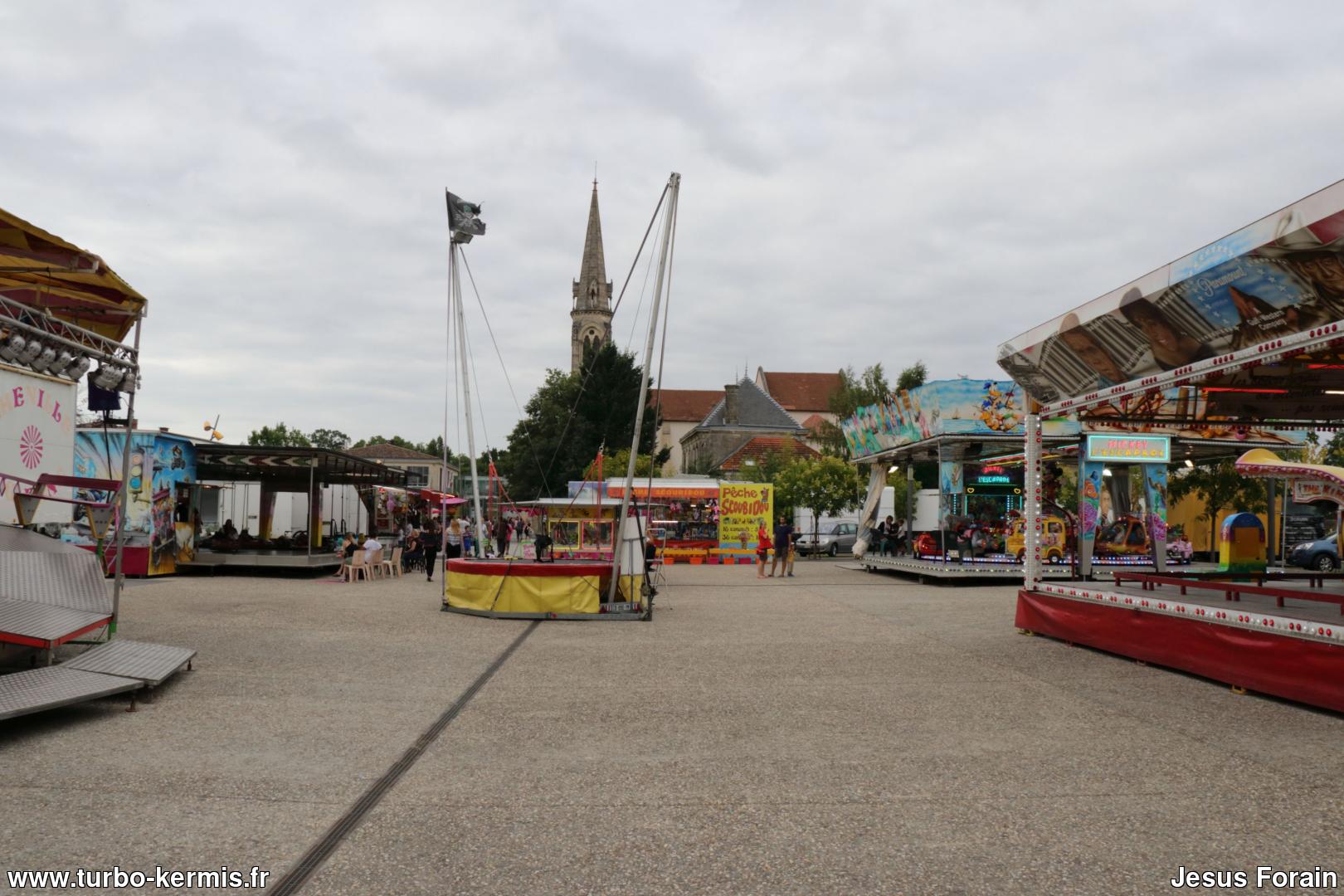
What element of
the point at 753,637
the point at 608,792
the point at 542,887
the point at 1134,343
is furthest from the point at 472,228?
the point at 542,887

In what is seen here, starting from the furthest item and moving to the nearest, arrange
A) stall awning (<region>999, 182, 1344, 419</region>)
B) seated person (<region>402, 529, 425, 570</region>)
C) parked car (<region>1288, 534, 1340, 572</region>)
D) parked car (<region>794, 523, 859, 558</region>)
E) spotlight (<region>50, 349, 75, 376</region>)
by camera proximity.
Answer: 1. parked car (<region>794, 523, 859, 558</region>)
2. parked car (<region>1288, 534, 1340, 572</region>)
3. seated person (<region>402, 529, 425, 570</region>)
4. spotlight (<region>50, 349, 75, 376</region>)
5. stall awning (<region>999, 182, 1344, 419</region>)

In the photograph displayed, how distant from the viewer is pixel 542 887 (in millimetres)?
3977

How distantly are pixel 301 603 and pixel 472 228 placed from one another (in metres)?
7.18

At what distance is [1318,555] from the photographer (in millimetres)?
28203

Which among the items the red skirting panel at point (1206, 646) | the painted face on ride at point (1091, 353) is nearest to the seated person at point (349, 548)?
the red skirting panel at point (1206, 646)

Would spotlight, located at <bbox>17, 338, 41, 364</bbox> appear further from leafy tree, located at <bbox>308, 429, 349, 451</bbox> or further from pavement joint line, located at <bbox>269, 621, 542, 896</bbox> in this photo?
leafy tree, located at <bbox>308, 429, 349, 451</bbox>

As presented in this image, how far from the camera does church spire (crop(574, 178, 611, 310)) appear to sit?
314 feet

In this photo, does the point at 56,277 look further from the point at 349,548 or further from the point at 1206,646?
the point at 349,548

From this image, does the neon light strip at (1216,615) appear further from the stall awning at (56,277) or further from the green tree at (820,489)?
the green tree at (820,489)

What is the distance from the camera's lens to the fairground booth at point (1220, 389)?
7691 mm

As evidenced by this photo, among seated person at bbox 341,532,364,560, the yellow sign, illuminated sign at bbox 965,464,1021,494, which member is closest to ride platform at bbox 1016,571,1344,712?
illuminated sign at bbox 965,464,1021,494

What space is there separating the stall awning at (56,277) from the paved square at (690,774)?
12.9 feet

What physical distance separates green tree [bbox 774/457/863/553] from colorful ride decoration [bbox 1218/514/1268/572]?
18948 millimetres

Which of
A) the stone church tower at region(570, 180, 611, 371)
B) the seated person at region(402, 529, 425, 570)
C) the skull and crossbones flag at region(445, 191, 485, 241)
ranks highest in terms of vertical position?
the stone church tower at region(570, 180, 611, 371)
